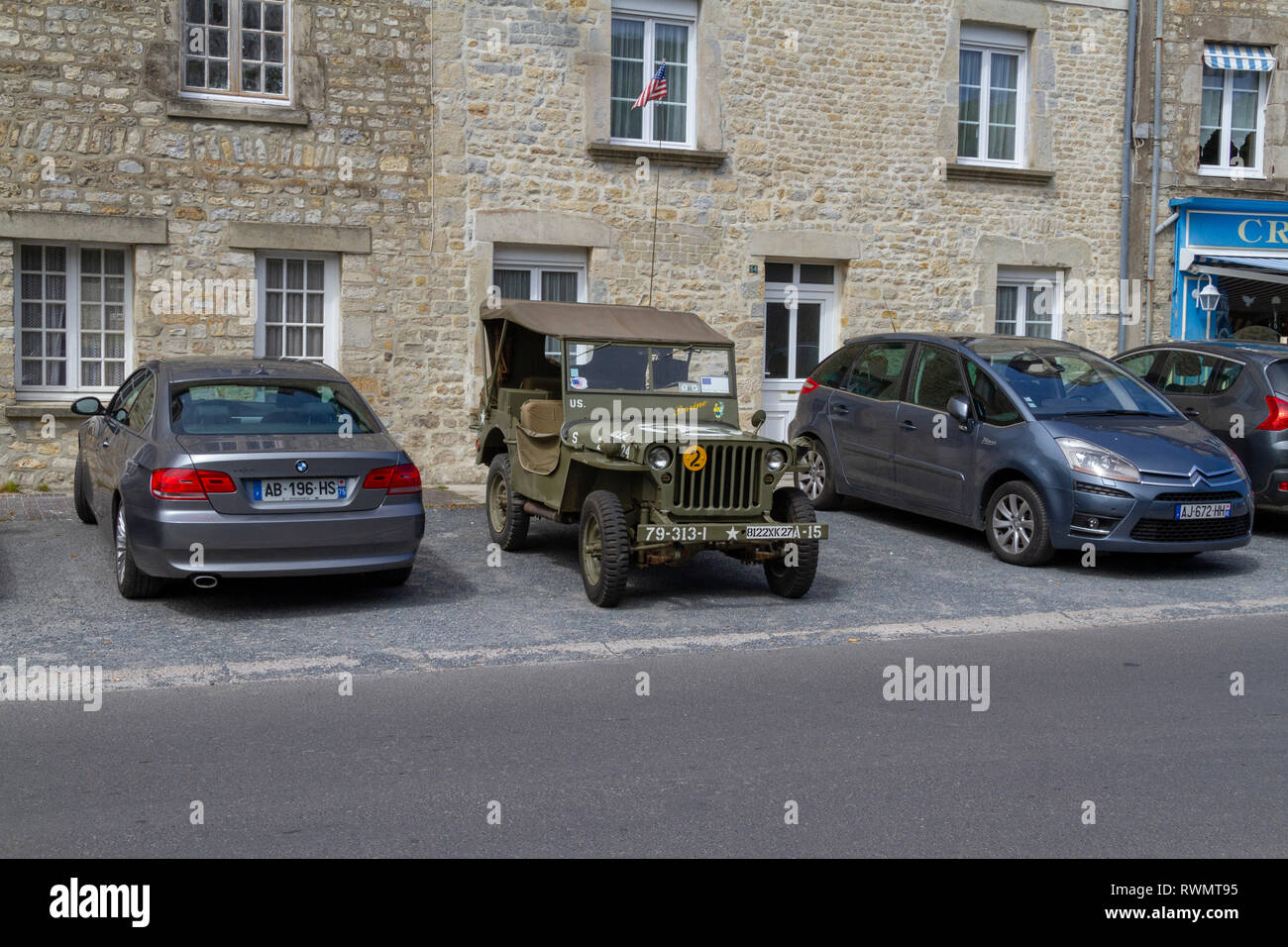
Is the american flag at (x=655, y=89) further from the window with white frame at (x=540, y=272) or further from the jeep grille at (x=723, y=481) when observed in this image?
the jeep grille at (x=723, y=481)

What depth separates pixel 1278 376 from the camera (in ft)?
39.8

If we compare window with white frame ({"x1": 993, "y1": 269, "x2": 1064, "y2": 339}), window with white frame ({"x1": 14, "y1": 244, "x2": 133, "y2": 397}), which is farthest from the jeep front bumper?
window with white frame ({"x1": 993, "y1": 269, "x2": 1064, "y2": 339})

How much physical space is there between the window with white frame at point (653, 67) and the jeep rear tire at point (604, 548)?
7.81 meters

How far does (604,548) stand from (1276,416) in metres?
6.82

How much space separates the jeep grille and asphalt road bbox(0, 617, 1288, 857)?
151cm

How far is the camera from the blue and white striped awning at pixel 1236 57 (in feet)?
58.5

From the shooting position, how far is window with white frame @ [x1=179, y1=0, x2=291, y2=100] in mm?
13727

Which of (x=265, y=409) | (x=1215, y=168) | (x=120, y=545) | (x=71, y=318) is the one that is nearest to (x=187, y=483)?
(x=265, y=409)

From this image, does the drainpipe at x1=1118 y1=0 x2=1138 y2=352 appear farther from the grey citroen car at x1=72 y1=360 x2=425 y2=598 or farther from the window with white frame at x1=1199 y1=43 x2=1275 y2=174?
the grey citroen car at x1=72 y1=360 x2=425 y2=598

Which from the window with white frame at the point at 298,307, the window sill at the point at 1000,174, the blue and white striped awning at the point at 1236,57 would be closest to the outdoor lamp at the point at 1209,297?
the window sill at the point at 1000,174

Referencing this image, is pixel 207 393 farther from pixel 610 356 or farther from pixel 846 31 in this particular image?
pixel 846 31

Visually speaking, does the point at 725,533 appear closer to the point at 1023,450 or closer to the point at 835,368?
the point at 1023,450
